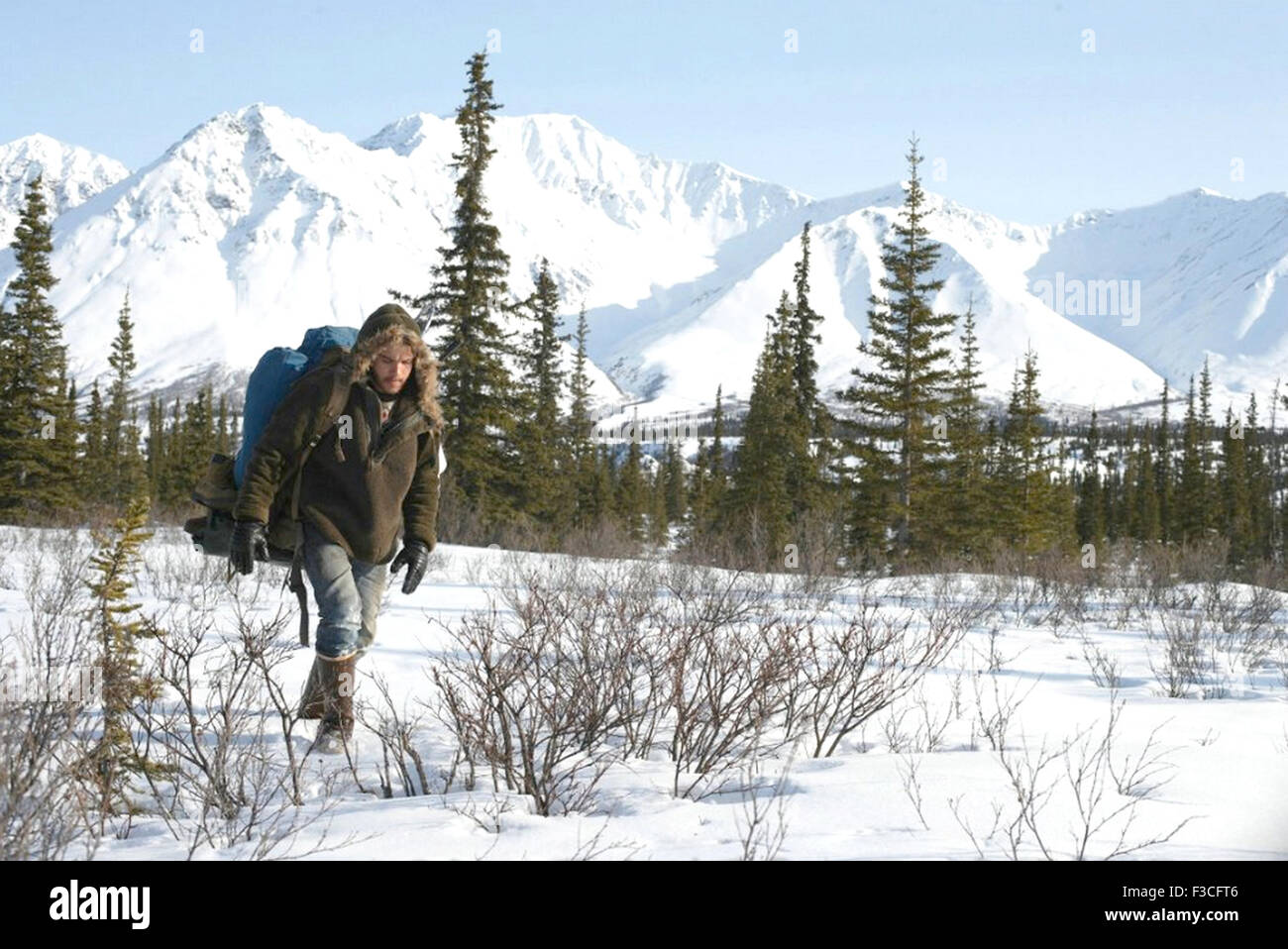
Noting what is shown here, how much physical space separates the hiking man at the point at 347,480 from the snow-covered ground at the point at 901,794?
388 millimetres

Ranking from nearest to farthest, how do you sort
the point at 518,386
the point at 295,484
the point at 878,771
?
1. the point at 878,771
2. the point at 295,484
3. the point at 518,386

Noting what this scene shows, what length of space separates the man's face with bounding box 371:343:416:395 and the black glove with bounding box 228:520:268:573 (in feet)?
2.52

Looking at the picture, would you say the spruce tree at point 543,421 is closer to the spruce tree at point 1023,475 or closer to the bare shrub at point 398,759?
the spruce tree at point 1023,475

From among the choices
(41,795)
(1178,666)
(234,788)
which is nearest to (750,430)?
(1178,666)

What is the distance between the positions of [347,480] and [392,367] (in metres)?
0.50

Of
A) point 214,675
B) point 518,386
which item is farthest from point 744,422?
point 214,675

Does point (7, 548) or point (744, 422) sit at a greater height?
point (744, 422)

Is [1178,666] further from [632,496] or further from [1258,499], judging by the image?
[1258,499]

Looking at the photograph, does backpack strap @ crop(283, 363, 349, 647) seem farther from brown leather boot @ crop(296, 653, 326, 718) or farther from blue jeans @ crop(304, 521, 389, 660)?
brown leather boot @ crop(296, 653, 326, 718)

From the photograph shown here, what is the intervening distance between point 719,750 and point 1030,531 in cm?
3353

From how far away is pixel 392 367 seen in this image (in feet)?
13.4

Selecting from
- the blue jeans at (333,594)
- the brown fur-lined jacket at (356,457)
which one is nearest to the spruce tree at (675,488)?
the brown fur-lined jacket at (356,457)
